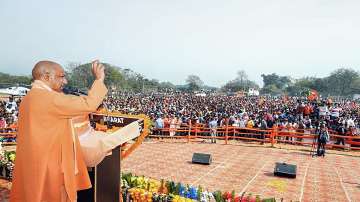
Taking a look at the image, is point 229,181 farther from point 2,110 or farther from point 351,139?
point 2,110

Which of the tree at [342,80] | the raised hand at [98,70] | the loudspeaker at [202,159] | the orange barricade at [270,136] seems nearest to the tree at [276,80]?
the tree at [342,80]

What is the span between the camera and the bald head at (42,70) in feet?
10.0

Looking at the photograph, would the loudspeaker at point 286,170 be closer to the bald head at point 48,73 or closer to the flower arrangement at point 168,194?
the flower arrangement at point 168,194

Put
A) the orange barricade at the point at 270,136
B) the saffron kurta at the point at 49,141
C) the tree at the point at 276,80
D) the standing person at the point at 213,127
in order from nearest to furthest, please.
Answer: the saffron kurta at the point at 49,141 < the orange barricade at the point at 270,136 < the standing person at the point at 213,127 < the tree at the point at 276,80

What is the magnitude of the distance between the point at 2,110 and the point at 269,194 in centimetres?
1795

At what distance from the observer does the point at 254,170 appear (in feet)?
44.8

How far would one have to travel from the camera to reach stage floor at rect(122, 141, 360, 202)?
10913mm

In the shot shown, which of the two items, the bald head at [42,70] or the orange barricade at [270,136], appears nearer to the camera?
the bald head at [42,70]

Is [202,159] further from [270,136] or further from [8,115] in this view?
[8,115]

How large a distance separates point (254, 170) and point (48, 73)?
11730 mm

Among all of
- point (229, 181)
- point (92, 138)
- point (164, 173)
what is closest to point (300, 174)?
point (229, 181)

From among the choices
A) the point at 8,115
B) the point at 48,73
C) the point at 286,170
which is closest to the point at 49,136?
the point at 48,73

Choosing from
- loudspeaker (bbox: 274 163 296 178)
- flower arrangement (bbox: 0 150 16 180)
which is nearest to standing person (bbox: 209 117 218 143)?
loudspeaker (bbox: 274 163 296 178)

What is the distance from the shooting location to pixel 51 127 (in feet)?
9.47
